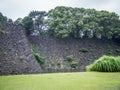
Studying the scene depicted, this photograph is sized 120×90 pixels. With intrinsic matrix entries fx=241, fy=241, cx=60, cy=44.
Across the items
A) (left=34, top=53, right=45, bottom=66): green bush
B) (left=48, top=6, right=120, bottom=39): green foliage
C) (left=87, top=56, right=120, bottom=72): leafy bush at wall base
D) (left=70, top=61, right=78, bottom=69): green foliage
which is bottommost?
(left=70, top=61, right=78, bottom=69): green foliage

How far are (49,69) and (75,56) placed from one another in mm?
4200

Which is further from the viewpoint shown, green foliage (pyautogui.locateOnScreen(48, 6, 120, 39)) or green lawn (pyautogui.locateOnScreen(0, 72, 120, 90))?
green foliage (pyautogui.locateOnScreen(48, 6, 120, 39))

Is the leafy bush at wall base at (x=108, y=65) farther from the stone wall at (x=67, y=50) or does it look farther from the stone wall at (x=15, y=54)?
the stone wall at (x=67, y=50)

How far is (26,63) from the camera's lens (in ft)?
58.6

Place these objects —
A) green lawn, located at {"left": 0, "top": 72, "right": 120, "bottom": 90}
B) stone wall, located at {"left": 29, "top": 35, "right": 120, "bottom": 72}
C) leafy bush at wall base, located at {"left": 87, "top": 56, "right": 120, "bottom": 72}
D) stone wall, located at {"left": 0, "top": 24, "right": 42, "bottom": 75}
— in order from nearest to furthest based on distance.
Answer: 1. green lawn, located at {"left": 0, "top": 72, "right": 120, "bottom": 90}
2. leafy bush at wall base, located at {"left": 87, "top": 56, "right": 120, "bottom": 72}
3. stone wall, located at {"left": 0, "top": 24, "right": 42, "bottom": 75}
4. stone wall, located at {"left": 29, "top": 35, "right": 120, "bottom": 72}

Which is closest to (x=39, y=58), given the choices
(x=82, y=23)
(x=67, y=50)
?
(x=67, y=50)

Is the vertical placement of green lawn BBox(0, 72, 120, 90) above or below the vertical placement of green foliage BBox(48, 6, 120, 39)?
below

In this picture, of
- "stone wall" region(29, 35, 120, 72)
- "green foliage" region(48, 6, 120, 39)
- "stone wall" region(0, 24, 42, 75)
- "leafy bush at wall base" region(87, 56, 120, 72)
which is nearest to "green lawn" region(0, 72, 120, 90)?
"leafy bush at wall base" region(87, 56, 120, 72)

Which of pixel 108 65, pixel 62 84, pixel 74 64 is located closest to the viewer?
pixel 62 84

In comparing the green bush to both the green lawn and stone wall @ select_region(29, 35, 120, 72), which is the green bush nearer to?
stone wall @ select_region(29, 35, 120, 72)

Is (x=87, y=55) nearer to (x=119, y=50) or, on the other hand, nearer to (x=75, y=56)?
(x=75, y=56)

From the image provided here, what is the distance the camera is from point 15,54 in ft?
58.4

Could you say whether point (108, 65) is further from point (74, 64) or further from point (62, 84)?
point (74, 64)

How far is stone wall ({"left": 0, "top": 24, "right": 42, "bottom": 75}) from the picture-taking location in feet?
53.7
